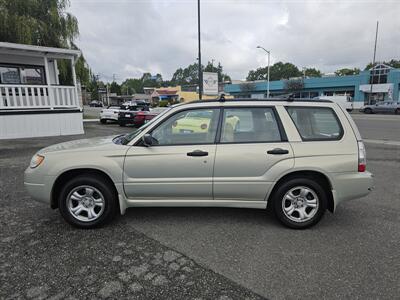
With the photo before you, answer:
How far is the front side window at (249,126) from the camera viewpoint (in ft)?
12.1

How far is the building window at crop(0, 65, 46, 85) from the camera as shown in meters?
12.6

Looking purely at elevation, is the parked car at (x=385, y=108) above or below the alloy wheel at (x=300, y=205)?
above

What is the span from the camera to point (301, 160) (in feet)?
11.7

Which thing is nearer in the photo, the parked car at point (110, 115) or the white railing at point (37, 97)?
the white railing at point (37, 97)

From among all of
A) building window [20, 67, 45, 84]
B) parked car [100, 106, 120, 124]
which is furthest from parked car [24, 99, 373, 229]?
parked car [100, 106, 120, 124]

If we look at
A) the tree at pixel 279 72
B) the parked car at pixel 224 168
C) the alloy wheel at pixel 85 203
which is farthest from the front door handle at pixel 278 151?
the tree at pixel 279 72

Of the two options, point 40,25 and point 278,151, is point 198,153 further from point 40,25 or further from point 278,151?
point 40,25

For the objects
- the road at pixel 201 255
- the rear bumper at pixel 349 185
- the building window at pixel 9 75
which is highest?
the building window at pixel 9 75

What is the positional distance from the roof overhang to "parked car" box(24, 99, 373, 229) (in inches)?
391

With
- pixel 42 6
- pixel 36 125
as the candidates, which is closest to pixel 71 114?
pixel 36 125

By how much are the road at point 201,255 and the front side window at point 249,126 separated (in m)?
1.19

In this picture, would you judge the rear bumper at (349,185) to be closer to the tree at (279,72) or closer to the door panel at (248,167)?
the door panel at (248,167)

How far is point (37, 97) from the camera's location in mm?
12352

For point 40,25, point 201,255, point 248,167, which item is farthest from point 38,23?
point 201,255
